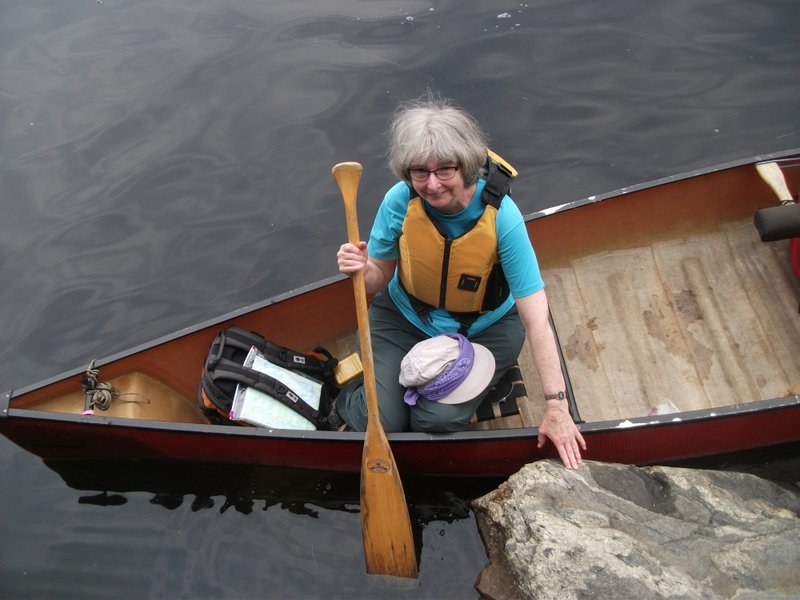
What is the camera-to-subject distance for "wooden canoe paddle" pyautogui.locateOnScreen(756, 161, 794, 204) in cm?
416

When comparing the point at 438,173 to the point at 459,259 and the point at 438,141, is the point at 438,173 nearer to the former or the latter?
the point at 438,141

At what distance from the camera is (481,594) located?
140 inches

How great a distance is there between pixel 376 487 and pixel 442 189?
4.88 feet

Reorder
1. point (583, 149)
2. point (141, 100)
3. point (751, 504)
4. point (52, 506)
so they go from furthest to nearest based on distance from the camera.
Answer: point (141, 100), point (583, 149), point (52, 506), point (751, 504)

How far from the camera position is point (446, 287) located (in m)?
3.38

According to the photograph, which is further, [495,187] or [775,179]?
[775,179]

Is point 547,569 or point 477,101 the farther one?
point 477,101

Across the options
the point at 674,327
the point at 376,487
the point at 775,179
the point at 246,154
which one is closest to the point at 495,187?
the point at 376,487

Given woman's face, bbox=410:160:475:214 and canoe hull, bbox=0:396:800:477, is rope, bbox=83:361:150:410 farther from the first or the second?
woman's face, bbox=410:160:475:214

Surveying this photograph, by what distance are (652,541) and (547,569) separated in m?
0.46

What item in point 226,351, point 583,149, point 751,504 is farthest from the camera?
point 583,149

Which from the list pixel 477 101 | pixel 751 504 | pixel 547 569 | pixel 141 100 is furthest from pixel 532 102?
pixel 547 569

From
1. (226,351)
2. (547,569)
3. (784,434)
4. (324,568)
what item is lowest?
(324,568)

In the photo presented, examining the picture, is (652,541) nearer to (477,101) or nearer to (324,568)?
(324,568)
